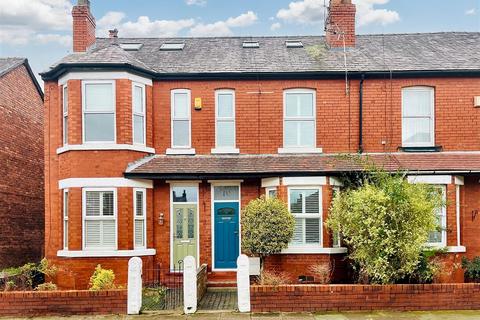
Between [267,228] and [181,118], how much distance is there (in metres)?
4.58

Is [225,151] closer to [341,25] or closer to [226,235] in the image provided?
[226,235]

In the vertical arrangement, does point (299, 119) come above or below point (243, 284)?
above

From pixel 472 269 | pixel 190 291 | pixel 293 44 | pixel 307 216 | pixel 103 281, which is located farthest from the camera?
pixel 293 44

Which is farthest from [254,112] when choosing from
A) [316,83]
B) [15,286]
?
[15,286]

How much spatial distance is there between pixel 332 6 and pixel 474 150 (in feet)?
21.5

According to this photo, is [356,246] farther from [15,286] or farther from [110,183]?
[15,286]

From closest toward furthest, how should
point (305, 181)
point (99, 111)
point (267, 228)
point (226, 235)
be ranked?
point (267, 228) < point (305, 181) < point (99, 111) < point (226, 235)

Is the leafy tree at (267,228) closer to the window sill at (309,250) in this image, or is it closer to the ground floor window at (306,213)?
the window sill at (309,250)

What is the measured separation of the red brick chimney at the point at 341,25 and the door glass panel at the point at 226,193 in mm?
5947

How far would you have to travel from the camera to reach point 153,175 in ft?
46.1

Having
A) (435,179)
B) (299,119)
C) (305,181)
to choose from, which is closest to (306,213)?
(305,181)

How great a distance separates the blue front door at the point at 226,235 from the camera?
48.9 feet

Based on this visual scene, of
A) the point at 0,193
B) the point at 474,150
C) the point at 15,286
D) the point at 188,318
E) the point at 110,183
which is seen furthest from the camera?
the point at 0,193

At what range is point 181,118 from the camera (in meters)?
15.3
